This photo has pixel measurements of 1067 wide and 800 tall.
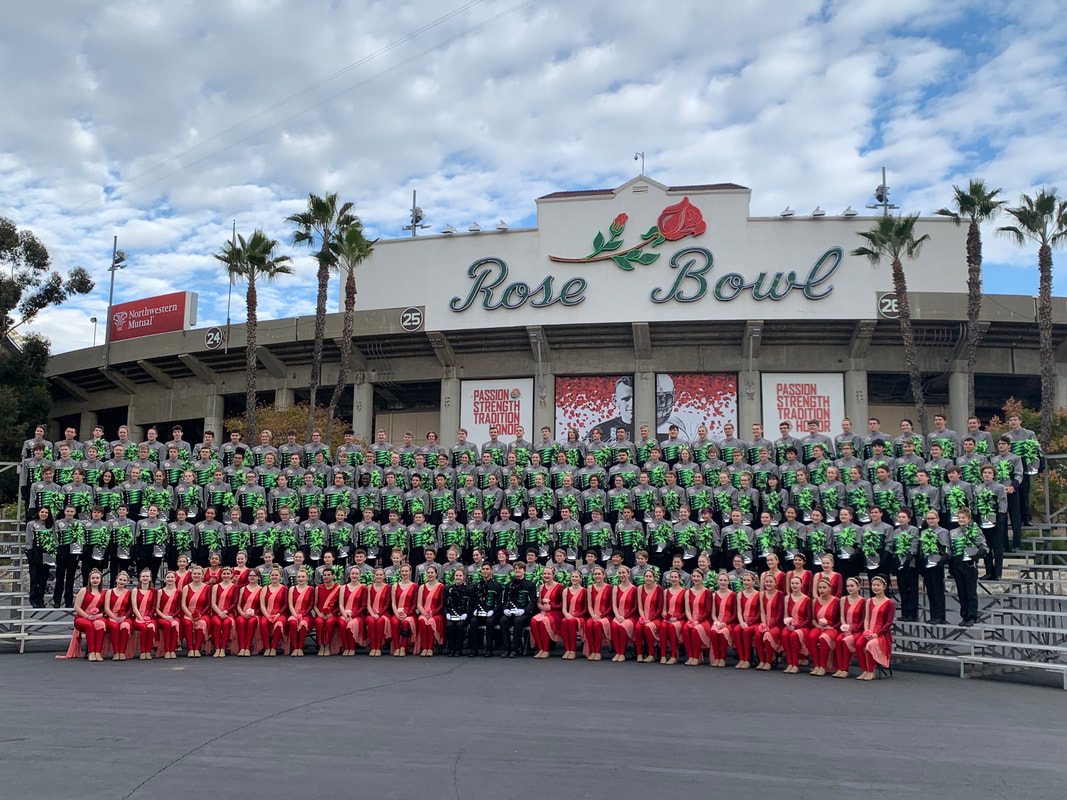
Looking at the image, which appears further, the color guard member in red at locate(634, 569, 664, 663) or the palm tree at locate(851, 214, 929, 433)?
the palm tree at locate(851, 214, 929, 433)

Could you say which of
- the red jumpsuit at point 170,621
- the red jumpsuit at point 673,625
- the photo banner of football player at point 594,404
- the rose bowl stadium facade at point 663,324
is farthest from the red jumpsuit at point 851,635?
the photo banner of football player at point 594,404

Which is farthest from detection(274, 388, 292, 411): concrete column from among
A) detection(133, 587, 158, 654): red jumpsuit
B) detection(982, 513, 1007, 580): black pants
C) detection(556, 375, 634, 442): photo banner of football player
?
detection(982, 513, 1007, 580): black pants

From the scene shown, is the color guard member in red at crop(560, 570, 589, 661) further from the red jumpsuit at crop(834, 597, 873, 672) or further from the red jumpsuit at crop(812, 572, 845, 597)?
the red jumpsuit at crop(834, 597, 873, 672)

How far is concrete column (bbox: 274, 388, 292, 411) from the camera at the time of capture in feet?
103

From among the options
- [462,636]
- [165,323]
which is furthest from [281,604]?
[165,323]

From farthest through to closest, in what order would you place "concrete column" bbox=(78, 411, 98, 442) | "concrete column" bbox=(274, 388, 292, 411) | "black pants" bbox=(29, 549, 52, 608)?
"concrete column" bbox=(78, 411, 98, 442)
"concrete column" bbox=(274, 388, 292, 411)
"black pants" bbox=(29, 549, 52, 608)

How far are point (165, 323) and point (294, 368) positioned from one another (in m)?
6.04

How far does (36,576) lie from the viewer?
13945mm

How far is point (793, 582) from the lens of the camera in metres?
11.9

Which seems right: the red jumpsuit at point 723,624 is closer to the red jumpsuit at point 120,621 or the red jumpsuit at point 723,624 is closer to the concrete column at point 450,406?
the red jumpsuit at point 120,621

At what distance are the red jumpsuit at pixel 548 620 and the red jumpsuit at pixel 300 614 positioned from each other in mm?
3385

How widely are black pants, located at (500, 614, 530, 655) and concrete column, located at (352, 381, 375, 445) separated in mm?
18404

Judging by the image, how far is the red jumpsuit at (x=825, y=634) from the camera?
11359 mm

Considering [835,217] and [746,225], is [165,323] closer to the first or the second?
[746,225]
